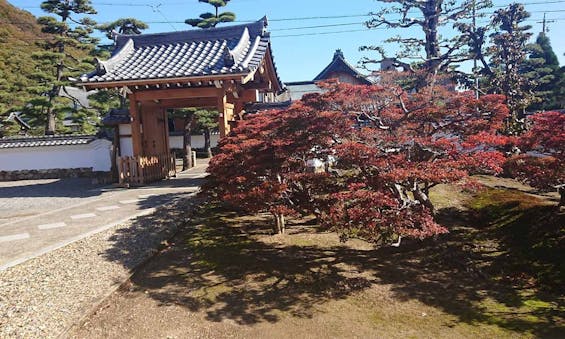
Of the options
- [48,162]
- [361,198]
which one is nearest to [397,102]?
[361,198]

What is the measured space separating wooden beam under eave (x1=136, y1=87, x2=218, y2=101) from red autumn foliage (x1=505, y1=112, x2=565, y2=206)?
7541mm

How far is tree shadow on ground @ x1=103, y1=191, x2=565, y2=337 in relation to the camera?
4.55 meters

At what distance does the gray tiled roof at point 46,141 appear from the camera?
15898 mm

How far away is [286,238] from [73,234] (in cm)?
382

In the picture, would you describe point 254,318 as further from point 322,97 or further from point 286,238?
point 322,97

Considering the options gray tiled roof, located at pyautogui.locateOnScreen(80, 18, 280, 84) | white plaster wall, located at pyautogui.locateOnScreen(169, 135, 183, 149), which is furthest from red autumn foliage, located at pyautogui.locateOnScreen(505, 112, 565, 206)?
white plaster wall, located at pyautogui.locateOnScreen(169, 135, 183, 149)

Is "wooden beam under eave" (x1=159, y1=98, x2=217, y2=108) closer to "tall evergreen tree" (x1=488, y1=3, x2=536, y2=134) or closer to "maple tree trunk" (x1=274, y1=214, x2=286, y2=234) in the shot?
"maple tree trunk" (x1=274, y1=214, x2=286, y2=234)

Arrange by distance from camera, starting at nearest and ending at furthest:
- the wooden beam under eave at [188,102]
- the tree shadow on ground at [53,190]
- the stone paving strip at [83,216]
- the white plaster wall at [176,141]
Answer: the stone paving strip at [83,216] → the tree shadow on ground at [53,190] → the wooden beam under eave at [188,102] → the white plaster wall at [176,141]

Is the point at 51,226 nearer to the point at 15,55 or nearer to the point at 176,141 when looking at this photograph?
the point at 176,141

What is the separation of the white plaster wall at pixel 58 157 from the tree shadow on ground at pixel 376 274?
34.3 ft

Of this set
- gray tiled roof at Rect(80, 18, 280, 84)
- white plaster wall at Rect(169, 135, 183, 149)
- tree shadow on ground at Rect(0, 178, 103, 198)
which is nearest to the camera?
gray tiled roof at Rect(80, 18, 280, 84)

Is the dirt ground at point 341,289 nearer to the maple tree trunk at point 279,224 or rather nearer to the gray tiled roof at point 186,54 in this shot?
the maple tree trunk at point 279,224

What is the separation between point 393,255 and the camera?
6.12 meters

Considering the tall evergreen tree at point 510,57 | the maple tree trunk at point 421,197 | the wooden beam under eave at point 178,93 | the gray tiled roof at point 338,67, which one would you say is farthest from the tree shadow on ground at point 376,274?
the gray tiled roof at point 338,67
